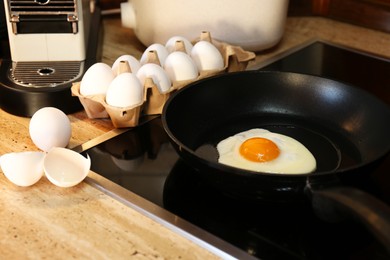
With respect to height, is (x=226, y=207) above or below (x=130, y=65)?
below

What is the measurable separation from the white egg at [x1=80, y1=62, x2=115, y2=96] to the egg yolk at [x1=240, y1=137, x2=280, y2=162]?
0.85ft

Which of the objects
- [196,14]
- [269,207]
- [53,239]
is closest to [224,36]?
[196,14]

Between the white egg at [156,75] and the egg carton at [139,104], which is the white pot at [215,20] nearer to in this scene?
the egg carton at [139,104]

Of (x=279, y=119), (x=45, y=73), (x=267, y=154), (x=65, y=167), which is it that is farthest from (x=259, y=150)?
(x=45, y=73)

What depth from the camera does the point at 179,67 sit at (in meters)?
1.00

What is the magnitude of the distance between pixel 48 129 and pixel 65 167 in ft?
0.24

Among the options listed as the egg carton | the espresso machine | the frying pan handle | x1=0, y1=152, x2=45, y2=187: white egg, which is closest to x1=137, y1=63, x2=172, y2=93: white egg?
the egg carton

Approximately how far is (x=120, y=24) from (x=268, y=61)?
41 centimetres

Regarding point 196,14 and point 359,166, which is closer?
point 359,166

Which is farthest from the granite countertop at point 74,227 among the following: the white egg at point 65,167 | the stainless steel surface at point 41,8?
the stainless steel surface at point 41,8

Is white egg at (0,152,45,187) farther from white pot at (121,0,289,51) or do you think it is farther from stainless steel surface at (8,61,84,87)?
white pot at (121,0,289,51)

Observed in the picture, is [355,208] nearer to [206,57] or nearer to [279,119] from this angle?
[279,119]

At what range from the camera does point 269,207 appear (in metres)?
0.78

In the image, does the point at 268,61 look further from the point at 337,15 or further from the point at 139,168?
the point at 139,168
